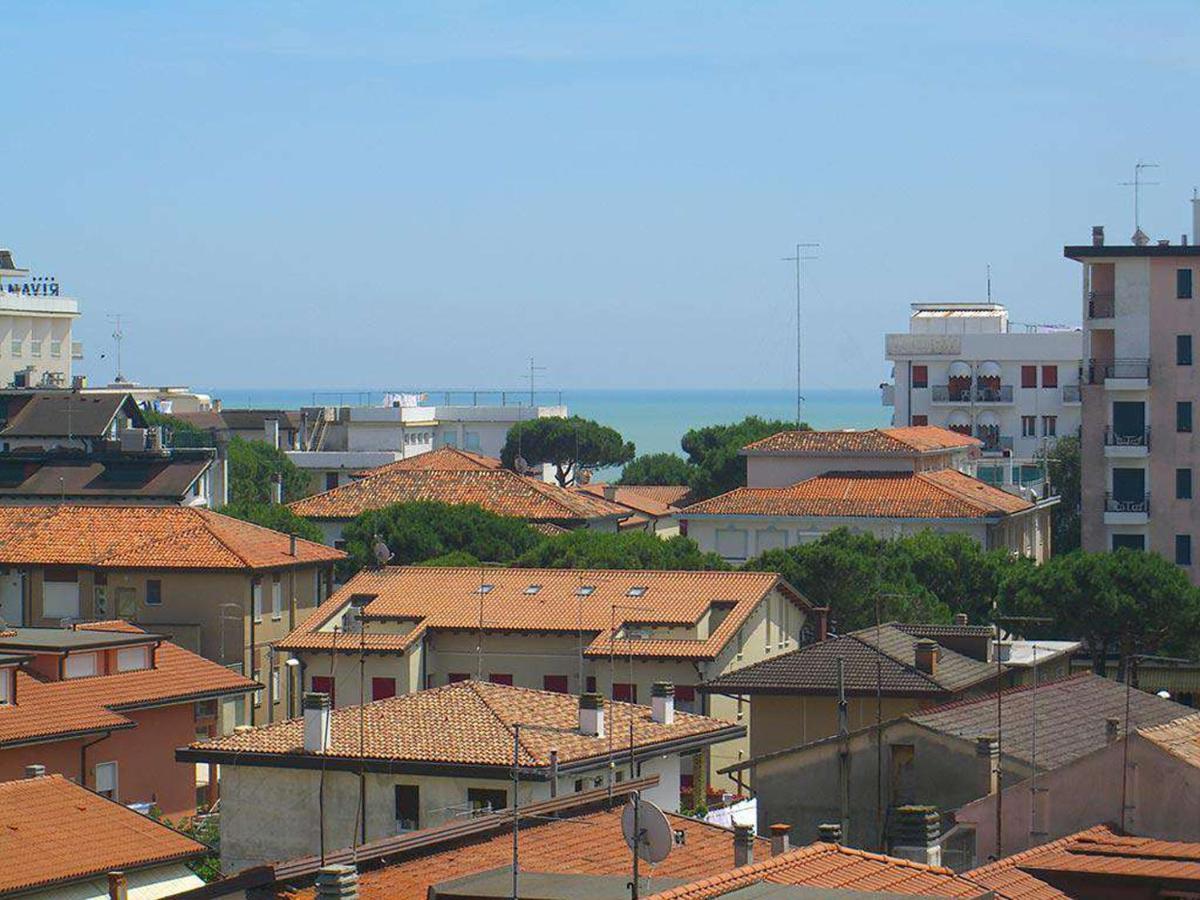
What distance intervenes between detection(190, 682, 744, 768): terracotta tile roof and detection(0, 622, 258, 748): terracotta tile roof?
424 cm

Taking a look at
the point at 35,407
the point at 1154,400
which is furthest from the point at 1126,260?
the point at 35,407

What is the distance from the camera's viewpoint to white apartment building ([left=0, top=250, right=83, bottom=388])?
119625 millimetres

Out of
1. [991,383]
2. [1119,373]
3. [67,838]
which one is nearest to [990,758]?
[67,838]

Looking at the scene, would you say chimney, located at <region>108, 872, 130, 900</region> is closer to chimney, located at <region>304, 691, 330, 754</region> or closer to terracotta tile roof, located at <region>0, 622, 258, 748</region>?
chimney, located at <region>304, 691, 330, 754</region>

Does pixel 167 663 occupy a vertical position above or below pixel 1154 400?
below

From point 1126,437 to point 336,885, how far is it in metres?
44.4

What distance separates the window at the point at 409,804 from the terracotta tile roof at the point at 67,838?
335 centimetres

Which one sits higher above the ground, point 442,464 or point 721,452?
point 721,452

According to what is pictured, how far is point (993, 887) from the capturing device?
17.3 metres

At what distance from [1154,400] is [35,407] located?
38.4m

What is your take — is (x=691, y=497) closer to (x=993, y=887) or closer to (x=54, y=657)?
(x=54, y=657)

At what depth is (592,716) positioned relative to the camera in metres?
30.5

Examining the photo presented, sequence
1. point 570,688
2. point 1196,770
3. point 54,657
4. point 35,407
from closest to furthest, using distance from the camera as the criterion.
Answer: point 1196,770
point 54,657
point 570,688
point 35,407

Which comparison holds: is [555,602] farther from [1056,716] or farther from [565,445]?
[565,445]
